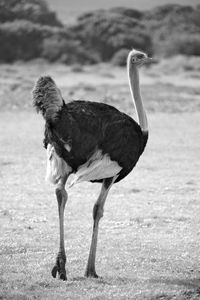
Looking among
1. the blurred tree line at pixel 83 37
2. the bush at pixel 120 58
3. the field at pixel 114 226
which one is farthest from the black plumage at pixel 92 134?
the blurred tree line at pixel 83 37

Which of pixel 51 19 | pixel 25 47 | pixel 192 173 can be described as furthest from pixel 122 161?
pixel 51 19

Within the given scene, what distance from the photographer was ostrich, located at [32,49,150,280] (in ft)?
19.2

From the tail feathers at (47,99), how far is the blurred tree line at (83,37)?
3620 cm

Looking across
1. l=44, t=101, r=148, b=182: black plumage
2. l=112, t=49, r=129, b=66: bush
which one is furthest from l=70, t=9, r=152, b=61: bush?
l=44, t=101, r=148, b=182: black plumage

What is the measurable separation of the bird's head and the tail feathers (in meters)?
1.04

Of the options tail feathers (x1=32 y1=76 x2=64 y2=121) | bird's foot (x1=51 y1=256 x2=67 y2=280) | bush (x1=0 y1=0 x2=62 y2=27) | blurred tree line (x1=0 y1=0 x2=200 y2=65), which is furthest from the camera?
bush (x1=0 y1=0 x2=62 y2=27)

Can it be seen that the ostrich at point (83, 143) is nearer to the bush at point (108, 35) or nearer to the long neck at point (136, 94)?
the long neck at point (136, 94)

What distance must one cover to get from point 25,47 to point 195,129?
28438mm

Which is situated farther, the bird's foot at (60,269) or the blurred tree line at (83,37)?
the blurred tree line at (83,37)

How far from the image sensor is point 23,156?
44.5 ft

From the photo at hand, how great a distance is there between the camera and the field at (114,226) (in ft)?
19.2

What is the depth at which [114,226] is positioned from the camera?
820 cm

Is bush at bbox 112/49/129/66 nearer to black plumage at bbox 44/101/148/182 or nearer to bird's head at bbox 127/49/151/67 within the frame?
bird's head at bbox 127/49/151/67

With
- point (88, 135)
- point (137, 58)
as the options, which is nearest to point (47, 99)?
point (88, 135)
